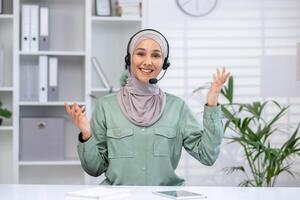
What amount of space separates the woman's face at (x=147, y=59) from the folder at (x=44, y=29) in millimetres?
1466

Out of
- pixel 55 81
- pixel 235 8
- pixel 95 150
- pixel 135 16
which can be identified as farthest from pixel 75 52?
pixel 95 150

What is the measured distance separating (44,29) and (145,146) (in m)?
1.68

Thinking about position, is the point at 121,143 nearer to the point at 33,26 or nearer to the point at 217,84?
the point at 217,84

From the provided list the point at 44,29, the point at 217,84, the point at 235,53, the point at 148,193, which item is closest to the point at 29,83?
the point at 44,29

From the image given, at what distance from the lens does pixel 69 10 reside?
12.9ft

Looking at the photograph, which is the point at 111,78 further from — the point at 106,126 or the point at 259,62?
the point at 106,126

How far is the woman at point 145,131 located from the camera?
7.33 ft

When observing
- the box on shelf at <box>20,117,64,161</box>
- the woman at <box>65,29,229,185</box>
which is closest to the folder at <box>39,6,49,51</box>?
the box on shelf at <box>20,117,64,161</box>

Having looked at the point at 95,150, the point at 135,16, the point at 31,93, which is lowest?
the point at 95,150

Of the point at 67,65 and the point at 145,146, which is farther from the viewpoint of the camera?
the point at 67,65

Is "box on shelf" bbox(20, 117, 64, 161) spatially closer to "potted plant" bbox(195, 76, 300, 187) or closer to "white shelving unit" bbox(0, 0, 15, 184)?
"white shelving unit" bbox(0, 0, 15, 184)

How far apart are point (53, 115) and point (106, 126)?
65.9 inches

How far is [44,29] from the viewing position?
3646 millimetres

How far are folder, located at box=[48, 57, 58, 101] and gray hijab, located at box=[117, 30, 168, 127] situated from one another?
1.36 metres
